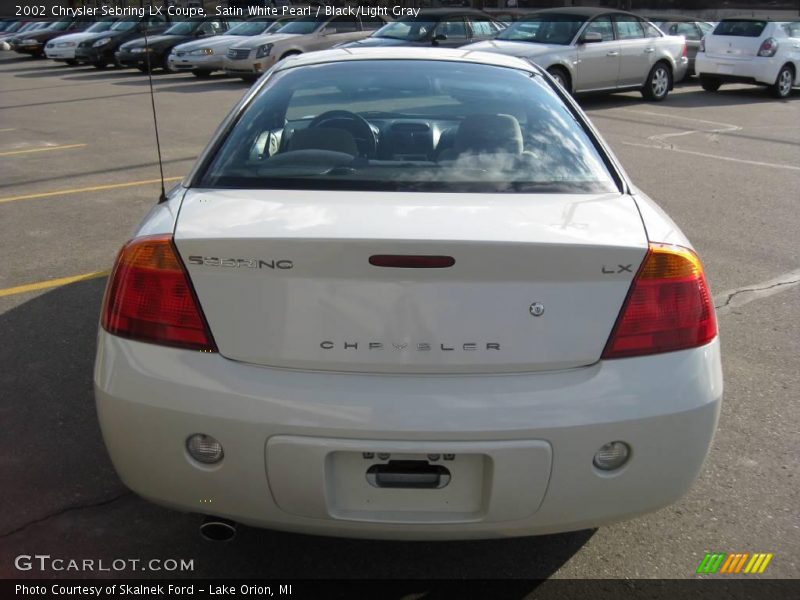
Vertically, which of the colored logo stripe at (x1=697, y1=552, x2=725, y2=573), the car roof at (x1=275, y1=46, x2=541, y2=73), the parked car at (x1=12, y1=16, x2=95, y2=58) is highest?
the parked car at (x1=12, y1=16, x2=95, y2=58)

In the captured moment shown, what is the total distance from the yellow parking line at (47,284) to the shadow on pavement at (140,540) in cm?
184

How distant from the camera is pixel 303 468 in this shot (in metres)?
2.21

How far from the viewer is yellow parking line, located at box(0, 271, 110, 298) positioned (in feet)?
17.2

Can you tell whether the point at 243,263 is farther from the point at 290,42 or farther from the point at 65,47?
the point at 65,47

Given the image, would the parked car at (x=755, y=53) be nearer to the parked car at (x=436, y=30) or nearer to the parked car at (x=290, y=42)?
the parked car at (x=436, y=30)

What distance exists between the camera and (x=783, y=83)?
1641 cm

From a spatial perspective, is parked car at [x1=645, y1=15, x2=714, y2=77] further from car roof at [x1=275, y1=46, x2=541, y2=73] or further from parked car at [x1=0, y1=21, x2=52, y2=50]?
parked car at [x1=0, y1=21, x2=52, y2=50]

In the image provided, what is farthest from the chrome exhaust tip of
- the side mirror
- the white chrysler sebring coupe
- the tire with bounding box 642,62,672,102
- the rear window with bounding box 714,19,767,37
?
the rear window with bounding box 714,19,767,37

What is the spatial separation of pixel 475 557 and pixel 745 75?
15777mm

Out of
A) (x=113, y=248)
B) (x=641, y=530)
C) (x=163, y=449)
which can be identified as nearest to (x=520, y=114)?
(x=641, y=530)

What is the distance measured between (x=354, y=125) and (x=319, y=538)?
5.18ft

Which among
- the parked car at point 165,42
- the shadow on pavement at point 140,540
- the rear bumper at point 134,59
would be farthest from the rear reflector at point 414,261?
the rear bumper at point 134,59

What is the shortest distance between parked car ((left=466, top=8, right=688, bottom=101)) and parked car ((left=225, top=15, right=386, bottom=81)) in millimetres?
6176

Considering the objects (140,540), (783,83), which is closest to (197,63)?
(783,83)
